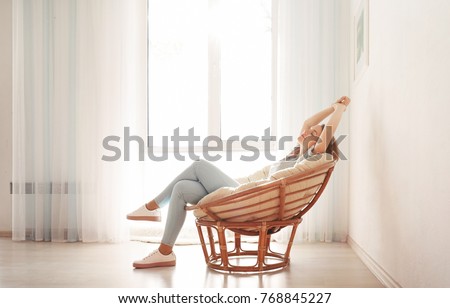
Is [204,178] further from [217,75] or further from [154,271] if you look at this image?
[217,75]

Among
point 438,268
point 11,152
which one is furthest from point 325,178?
point 11,152

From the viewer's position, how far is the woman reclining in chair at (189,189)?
3.03 meters

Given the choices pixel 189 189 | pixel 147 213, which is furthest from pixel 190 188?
pixel 147 213

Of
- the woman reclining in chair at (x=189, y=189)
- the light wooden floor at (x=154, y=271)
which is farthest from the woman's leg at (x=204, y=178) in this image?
the light wooden floor at (x=154, y=271)

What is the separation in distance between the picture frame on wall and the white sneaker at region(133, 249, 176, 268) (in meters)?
1.66

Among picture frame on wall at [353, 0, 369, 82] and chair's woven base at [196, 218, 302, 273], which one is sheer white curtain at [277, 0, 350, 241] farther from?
chair's woven base at [196, 218, 302, 273]

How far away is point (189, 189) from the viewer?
3.03 metres

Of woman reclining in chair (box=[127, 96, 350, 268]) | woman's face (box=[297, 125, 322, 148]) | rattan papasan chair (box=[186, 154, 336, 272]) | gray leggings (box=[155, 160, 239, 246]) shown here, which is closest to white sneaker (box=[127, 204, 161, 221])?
woman reclining in chair (box=[127, 96, 350, 268])

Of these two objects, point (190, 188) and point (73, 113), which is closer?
point (190, 188)

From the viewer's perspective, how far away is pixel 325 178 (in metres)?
2.98

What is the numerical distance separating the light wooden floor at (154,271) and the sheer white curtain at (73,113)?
0.45 metres

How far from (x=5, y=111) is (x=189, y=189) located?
2396mm

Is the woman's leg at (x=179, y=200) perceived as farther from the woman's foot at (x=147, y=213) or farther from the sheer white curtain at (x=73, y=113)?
the sheer white curtain at (x=73, y=113)

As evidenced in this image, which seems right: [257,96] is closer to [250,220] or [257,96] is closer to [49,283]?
[250,220]
